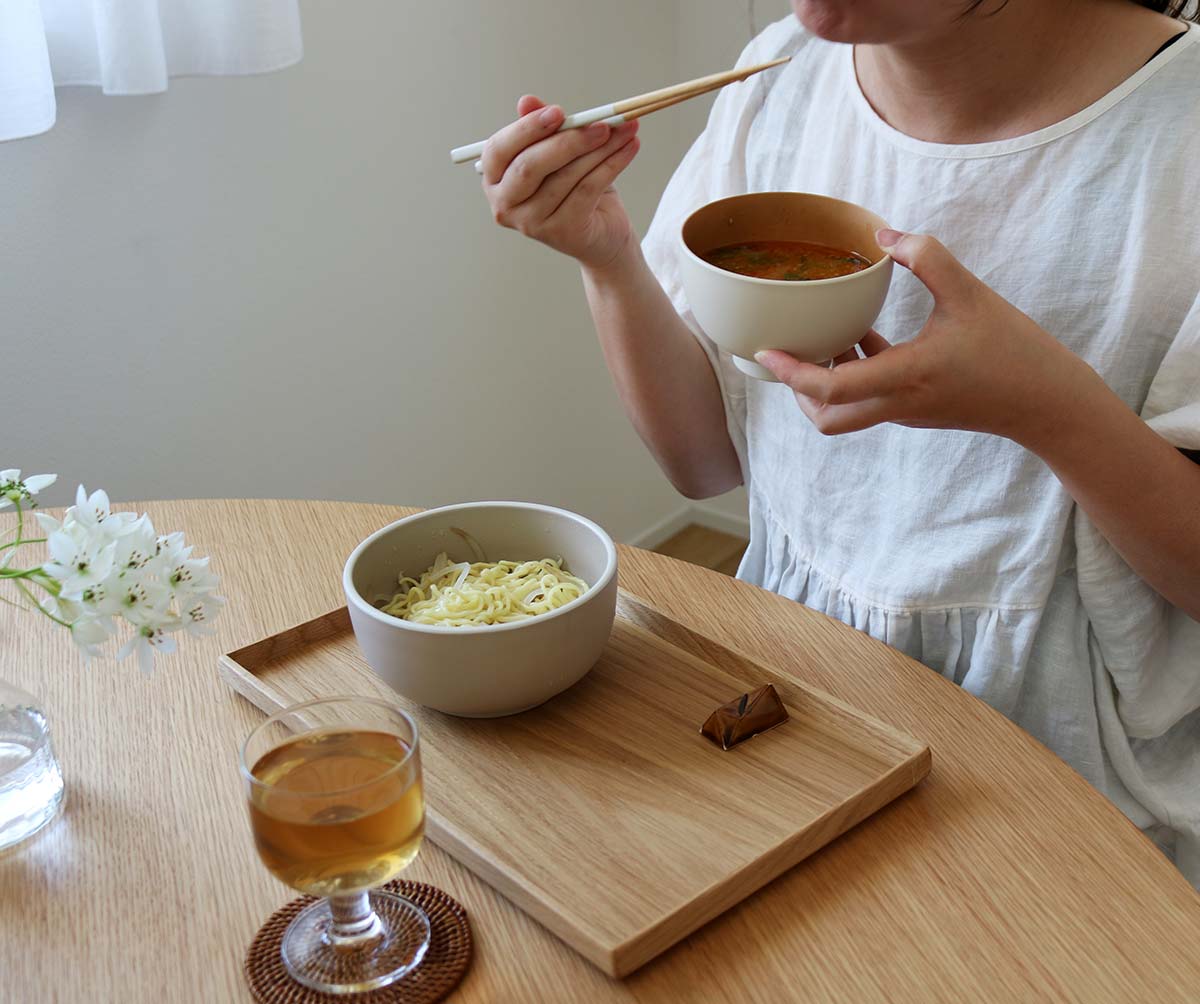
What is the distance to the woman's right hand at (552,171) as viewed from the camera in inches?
38.1

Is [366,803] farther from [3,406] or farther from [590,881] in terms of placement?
[3,406]

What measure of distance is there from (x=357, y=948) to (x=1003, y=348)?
569mm

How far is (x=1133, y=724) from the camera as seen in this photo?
106 centimetres

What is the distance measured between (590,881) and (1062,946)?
257 mm

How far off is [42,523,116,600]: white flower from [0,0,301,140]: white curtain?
0.90m

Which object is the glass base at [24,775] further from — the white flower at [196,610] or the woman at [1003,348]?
the woman at [1003,348]

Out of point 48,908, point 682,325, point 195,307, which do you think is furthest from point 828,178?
point 195,307


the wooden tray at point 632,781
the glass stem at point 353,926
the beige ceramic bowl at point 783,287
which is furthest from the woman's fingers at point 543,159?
the glass stem at point 353,926

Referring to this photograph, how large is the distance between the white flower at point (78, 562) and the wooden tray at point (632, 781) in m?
0.23

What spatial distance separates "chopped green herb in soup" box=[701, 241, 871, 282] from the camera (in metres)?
0.96

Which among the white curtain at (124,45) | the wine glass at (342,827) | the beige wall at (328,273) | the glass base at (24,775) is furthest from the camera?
the beige wall at (328,273)

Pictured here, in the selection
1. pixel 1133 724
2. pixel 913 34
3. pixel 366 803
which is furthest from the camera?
pixel 1133 724

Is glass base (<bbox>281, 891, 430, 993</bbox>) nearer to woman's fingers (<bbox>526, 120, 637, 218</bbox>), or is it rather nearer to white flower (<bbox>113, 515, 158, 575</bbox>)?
white flower (<bbox>113, 515, 158, 575</bbox>)

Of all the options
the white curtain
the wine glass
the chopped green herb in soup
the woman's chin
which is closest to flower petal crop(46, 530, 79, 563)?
the wine glass
